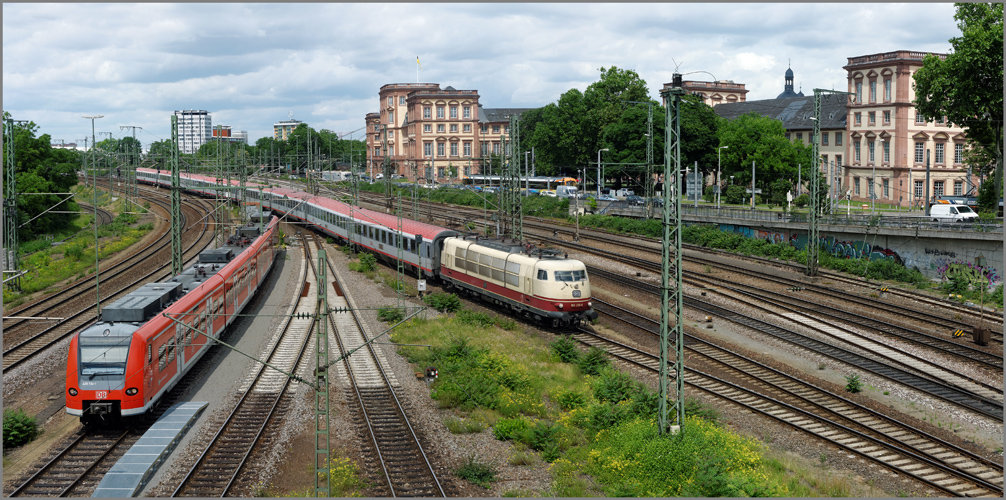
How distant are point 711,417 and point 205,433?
538 inches

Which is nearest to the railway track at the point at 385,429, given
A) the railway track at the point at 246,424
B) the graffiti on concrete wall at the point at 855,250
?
the railway track at the point at 246,424

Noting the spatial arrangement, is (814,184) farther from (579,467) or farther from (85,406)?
(85,406)

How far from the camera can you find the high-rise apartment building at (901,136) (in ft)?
240

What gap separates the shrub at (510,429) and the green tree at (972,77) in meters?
35.9

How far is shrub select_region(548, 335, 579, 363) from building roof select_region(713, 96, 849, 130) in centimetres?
6188

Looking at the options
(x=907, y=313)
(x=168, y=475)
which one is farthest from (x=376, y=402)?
(x=907, y=313)

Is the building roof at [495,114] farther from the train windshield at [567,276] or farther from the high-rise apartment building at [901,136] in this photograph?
the train windshield at [567,276]

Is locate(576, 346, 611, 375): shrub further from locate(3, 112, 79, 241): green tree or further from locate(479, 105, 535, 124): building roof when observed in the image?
locate(479, 105, 535, 124): building roof

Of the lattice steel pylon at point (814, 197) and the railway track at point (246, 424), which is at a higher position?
the lattice steel pylon at point (814, 197)

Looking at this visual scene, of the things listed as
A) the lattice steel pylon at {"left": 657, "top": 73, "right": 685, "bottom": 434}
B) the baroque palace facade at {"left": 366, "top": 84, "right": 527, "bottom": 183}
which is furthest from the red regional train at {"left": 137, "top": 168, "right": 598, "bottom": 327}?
the baroque palace facade at {"left": 366, "top": 84, "right": 527, "bottom": 183}

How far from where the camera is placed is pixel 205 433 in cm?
2142

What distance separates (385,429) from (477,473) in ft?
13.9

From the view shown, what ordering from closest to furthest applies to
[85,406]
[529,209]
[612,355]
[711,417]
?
[85,406] < [711,417] < [612,355] < [529,209]

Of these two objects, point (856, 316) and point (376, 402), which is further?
point (856, 316)
